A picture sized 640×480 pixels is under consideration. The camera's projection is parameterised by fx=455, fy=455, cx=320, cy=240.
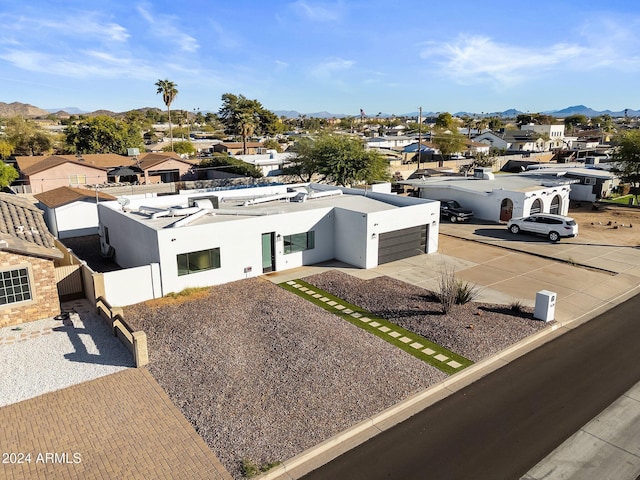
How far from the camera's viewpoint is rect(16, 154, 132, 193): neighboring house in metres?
44.1

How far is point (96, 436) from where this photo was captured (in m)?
10.6

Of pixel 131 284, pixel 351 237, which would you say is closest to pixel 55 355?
pixel 131 284

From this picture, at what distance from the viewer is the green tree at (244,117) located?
6406 cm

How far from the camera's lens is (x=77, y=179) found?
46281mm

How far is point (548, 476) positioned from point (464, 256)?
17.1m

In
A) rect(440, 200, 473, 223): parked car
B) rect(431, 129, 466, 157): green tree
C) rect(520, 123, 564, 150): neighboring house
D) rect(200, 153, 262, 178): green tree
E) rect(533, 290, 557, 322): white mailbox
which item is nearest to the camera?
rect(533, 290, 557, 322): white mailbox

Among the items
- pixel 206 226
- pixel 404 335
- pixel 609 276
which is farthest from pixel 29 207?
pixel 609 276

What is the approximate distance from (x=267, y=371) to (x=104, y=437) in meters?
4.52

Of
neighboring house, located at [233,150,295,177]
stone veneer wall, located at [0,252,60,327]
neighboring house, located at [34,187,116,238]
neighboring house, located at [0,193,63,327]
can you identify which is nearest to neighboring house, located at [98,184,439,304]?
stone veneer wall, located at [0,252,60,327]

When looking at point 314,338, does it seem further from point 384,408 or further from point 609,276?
point 609,276

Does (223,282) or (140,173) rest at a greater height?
(140,173)

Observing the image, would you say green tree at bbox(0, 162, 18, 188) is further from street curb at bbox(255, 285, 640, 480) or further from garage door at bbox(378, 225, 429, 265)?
street curb at bbox(255, 285, 640, 480)

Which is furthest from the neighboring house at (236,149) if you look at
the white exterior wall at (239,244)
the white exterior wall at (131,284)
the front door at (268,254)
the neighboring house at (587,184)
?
the white exterior wall at (131,284)

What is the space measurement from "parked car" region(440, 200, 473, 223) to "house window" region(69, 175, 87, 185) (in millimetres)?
35678
